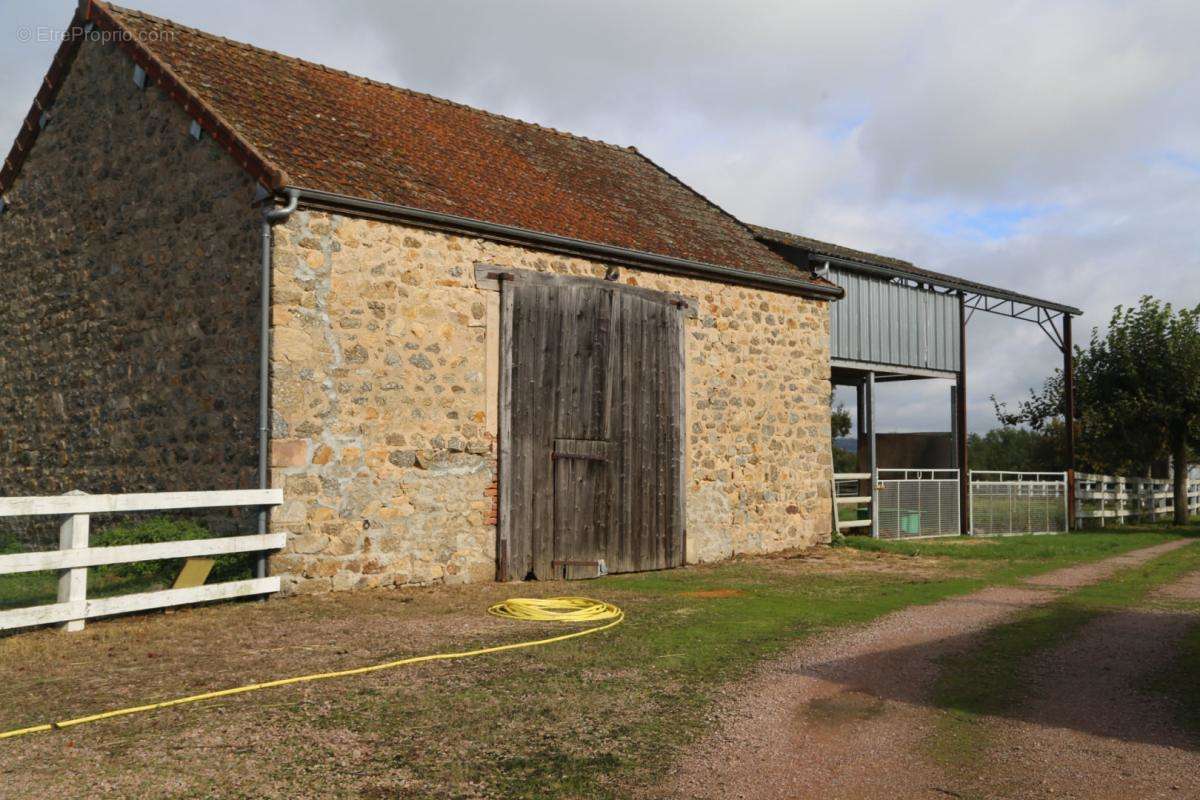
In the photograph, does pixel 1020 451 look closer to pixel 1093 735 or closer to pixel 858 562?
pixel 858 562

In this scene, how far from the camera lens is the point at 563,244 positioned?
1247 cm

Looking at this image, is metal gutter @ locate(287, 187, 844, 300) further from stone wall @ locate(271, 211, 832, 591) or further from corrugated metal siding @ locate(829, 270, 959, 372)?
corrugated metal siding @ locate(829, 270, 959, 372)

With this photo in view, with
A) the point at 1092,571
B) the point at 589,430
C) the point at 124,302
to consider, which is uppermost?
the point at 124,302

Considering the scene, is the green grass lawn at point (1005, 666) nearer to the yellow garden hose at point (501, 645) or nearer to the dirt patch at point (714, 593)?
the dirt patch at point (714, 593)

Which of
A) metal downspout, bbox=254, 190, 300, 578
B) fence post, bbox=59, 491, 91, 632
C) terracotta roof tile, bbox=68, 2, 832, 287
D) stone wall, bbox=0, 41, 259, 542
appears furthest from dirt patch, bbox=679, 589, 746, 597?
fence post, bbox=59, 491, 91, 632

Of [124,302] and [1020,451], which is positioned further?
[1020,451]

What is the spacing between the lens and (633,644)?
779cm

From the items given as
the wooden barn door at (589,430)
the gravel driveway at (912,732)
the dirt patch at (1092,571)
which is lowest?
the dirt patch at (1092,571)

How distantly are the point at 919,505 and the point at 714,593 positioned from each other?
950 centimetres

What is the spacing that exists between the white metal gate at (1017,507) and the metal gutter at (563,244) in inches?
268

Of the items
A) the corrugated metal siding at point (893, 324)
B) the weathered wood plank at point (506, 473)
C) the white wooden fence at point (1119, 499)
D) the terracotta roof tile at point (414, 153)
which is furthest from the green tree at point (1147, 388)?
the weathered wood plank at point (506, 473)

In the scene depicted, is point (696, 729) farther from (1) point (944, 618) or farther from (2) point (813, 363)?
(2) point (813, 363)

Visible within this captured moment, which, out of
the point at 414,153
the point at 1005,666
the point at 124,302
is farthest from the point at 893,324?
the point at 124,302

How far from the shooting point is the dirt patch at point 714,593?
10719mm
